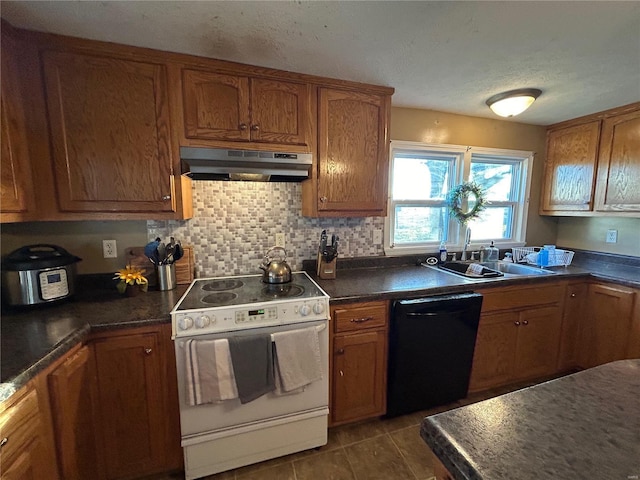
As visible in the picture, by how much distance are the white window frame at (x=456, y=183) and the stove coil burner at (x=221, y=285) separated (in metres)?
1.27

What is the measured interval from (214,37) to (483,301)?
2.23 metres

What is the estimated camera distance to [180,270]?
72.3 inches

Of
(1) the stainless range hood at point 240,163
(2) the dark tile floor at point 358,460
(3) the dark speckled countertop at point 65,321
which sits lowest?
(2) the dark tile floor at point 358,460

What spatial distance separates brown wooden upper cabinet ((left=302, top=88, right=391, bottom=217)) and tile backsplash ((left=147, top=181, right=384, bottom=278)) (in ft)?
0.64

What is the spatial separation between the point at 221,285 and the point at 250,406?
72 cm

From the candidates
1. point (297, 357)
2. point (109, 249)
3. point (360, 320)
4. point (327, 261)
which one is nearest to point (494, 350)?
point (360, 320)

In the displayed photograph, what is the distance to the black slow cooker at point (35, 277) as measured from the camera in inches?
52.3

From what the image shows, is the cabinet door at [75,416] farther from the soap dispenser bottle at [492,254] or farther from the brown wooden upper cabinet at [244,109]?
the soap dispenser bottle at [492,254]

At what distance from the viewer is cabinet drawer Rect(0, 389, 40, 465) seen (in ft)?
2.79

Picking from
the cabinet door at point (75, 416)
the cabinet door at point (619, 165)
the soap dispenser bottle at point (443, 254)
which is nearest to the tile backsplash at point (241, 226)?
the cabinet door at point (75, 416)

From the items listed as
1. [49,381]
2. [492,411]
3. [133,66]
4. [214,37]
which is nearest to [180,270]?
[49,381]

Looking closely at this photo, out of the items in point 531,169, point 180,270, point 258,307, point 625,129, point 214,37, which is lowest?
point 258,307

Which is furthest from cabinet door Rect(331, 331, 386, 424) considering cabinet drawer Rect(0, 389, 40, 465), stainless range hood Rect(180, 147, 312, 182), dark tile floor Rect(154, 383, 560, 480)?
cabinet drawer Rect(0, 389, 40, 465)

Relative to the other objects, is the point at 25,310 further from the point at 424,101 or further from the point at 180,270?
the point at 424,101
